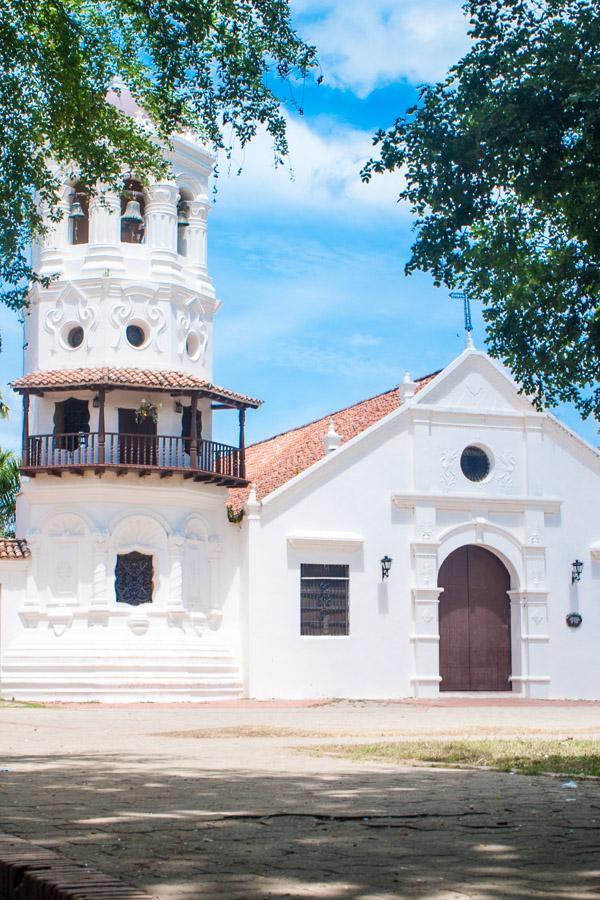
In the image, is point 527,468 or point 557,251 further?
point 527,468

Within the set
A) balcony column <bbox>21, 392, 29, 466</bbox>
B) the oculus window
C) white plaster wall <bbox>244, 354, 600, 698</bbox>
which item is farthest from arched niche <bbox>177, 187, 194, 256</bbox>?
the oculus window

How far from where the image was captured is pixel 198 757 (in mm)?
12477

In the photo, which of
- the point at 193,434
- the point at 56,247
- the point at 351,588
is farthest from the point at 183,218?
the point at 351,588

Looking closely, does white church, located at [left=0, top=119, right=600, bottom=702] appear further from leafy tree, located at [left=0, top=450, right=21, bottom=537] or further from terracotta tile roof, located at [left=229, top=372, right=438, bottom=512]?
leafy tree, located at [left=0, top=450, right=21, bottom=537]

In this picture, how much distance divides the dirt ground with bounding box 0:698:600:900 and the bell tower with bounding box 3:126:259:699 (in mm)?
15028

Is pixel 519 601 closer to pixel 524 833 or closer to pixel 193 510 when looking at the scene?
pixel 193 510

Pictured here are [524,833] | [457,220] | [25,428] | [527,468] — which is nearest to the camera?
[524,833]

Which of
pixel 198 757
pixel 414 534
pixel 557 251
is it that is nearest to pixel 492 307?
pixel 557 251

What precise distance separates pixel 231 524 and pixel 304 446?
4.52 m

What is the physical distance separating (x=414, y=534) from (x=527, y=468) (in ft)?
12.1

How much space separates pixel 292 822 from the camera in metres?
7.27

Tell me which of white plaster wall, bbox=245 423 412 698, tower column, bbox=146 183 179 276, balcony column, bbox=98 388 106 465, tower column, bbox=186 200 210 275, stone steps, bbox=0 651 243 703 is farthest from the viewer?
tower column, bbox=186 200 210 275

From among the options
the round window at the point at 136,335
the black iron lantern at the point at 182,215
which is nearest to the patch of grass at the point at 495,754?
the round window at the point at 136,335

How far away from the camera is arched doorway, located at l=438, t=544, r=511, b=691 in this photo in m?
32.0
